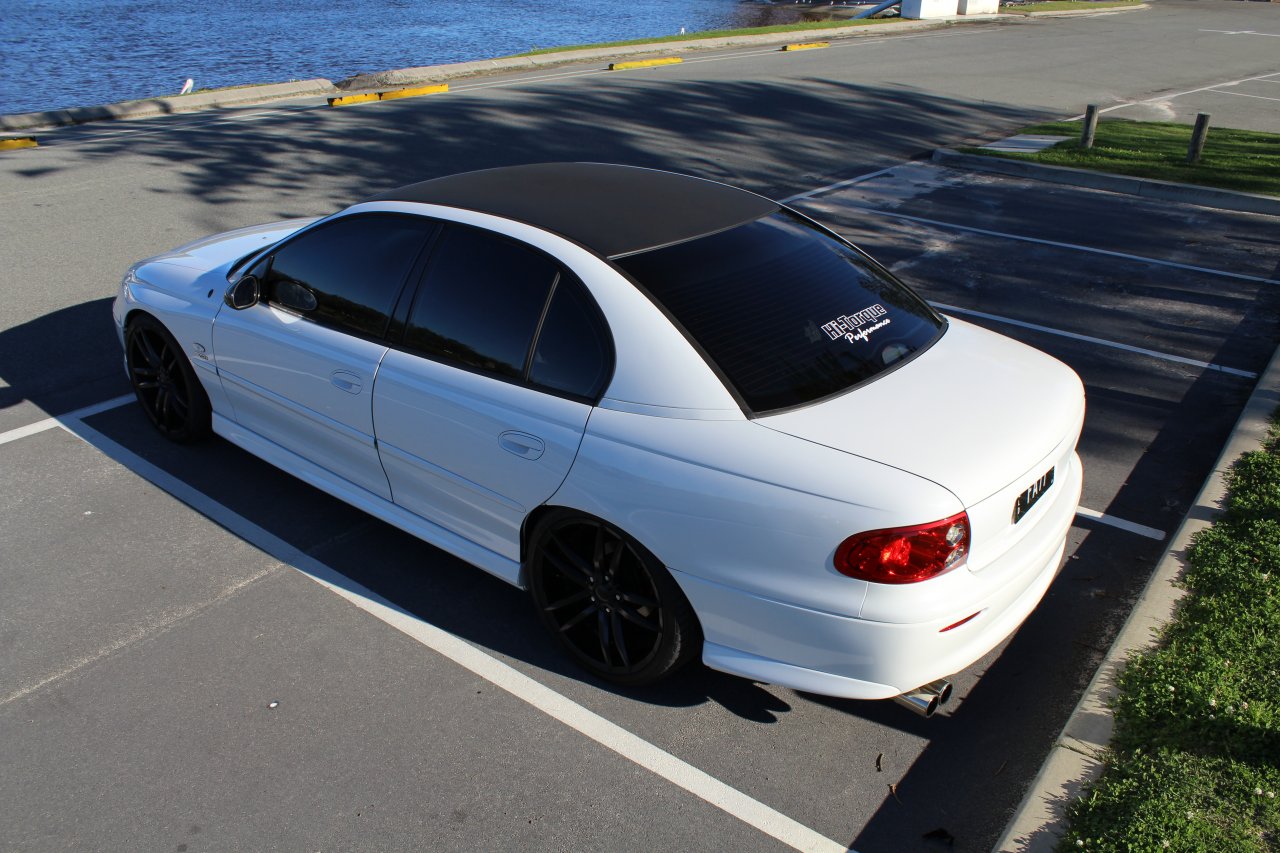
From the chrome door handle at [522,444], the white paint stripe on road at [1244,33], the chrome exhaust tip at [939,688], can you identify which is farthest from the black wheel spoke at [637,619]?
the white paint stripe on road at [1244,33]

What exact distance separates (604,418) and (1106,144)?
13113 millimetres

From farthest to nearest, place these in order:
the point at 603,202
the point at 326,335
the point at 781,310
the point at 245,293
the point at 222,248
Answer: the point at 222,248 → the point at 245,293 → the point at 326,335 → the point at 603,202 → the point at 781,310

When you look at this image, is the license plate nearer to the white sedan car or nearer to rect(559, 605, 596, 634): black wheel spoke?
the white sedan car

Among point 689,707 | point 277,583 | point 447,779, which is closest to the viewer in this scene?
point 447,779

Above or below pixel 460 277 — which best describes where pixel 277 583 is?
below

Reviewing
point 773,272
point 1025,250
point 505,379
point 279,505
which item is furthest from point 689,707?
point 1025,250

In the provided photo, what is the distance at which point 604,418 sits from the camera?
3588 mm

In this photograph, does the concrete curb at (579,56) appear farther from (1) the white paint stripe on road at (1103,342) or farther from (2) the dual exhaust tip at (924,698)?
(2) the dual exhaust tip at (924,698)

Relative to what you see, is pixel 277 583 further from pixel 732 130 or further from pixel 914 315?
pixel 732 130

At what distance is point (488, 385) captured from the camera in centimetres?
394

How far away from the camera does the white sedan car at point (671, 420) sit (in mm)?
3217

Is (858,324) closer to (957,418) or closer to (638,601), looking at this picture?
(957,418)

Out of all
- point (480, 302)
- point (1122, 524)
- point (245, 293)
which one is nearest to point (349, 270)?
point (245, 293)

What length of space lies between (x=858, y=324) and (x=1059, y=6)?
44.8 m
